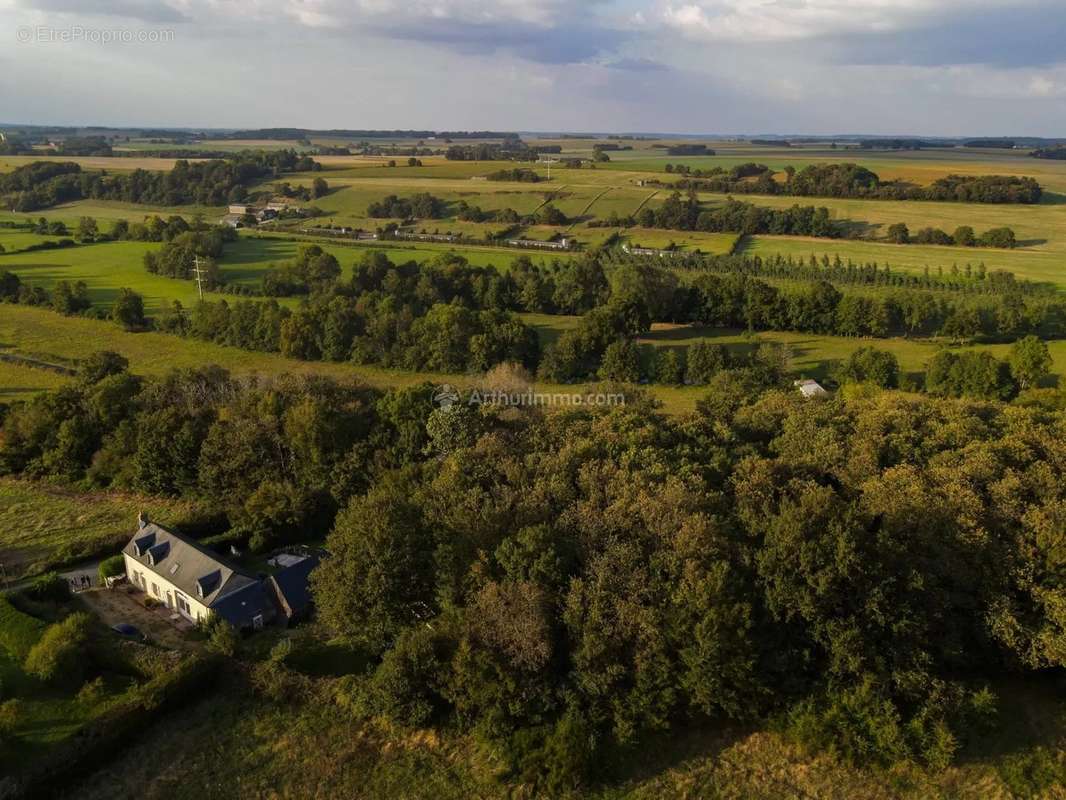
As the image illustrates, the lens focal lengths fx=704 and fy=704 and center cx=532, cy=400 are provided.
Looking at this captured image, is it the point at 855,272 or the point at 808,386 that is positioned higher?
the point at 855,272

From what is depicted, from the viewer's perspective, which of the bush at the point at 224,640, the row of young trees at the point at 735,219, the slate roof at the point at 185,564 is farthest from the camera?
the row of young trees at the point at 735,219

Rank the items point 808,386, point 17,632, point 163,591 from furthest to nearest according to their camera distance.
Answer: point 808,386, point 163,591, point 17,632

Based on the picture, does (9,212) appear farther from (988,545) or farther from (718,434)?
(988,545)

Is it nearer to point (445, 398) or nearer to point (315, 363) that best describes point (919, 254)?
point (315, 363)

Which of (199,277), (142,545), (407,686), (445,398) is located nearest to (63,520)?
(142,545)

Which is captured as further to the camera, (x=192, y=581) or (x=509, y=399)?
(x=509, y=399)

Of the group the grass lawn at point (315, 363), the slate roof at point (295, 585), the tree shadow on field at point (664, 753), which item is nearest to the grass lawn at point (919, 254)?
the grass lawn at point (315, 363)

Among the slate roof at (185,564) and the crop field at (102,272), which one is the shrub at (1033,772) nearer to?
the slate roof at (185,564)

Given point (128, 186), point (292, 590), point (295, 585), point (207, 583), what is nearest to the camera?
point (207, 583)

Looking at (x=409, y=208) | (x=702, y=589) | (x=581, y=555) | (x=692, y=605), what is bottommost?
(x=692, y=605)
